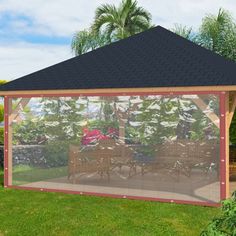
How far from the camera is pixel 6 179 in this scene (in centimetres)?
1516

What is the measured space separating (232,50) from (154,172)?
64.4 feet

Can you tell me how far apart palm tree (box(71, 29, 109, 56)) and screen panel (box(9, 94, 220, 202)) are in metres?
19.7

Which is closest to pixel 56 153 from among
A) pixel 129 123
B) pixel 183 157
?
pixel 129 123

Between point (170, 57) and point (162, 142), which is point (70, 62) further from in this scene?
point (162, 142)

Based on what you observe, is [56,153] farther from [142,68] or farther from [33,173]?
[142,68]

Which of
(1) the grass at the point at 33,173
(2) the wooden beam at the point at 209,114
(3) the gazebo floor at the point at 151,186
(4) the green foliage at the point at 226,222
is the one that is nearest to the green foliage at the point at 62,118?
(1) the grass at the point at 33,173

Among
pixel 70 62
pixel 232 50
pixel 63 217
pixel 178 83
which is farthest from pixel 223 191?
pixel 232 50

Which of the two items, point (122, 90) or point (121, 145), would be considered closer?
point (122, 90)

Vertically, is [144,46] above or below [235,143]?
above

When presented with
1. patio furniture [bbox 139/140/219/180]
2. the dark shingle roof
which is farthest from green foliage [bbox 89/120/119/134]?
patio furniture [bbox 139/140/219/180]

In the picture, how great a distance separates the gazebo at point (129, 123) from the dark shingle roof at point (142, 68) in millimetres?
31

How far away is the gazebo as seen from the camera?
40.5 feet

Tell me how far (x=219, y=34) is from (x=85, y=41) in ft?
29.8

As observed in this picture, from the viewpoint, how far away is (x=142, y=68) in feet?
45.4
